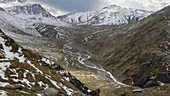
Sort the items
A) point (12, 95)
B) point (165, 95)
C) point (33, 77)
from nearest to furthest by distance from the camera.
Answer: point (12, 95) < point (33, 77) < point (165, 95)

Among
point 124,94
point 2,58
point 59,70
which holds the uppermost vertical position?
point 2,58

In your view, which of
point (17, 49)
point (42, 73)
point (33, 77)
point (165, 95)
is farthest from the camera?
point (165, 95)

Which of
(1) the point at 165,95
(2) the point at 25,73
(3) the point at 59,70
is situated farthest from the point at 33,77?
(1) the point at 165,95

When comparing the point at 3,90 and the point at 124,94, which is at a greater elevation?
the point at 3,90

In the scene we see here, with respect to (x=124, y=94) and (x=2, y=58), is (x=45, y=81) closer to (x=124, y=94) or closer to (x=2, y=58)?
(x=2, y=58)

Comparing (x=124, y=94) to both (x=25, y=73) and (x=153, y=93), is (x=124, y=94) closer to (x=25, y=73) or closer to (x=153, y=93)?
(x=153, y=93)

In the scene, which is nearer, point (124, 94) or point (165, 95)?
point (165, 95)

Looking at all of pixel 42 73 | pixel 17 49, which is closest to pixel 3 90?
pixel 42 73
